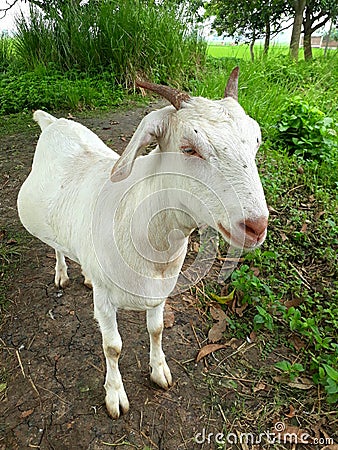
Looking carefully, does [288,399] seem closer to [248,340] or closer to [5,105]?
[248,340]

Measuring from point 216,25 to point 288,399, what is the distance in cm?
1047

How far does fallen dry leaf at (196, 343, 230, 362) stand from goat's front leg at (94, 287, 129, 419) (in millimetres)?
550

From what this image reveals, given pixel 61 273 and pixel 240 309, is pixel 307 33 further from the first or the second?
pixel 61 273

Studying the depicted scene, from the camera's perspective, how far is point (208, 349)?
2.47 m

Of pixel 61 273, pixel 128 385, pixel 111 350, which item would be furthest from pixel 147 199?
pixel 61 273

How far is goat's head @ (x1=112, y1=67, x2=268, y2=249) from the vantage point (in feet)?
3.84

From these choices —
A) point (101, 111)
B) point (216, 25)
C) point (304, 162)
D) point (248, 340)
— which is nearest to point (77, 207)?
point (248, 340)

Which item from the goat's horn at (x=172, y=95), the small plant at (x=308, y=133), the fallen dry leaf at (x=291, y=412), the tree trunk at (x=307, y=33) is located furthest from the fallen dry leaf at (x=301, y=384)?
the tree trunk at (x=307, y=33)

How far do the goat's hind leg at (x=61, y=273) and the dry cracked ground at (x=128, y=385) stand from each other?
5 cm

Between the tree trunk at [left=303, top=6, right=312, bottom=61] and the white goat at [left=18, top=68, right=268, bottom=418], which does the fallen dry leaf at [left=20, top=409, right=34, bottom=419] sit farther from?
the tree trunk at [left=303, top=6, right=312, bottom=61]

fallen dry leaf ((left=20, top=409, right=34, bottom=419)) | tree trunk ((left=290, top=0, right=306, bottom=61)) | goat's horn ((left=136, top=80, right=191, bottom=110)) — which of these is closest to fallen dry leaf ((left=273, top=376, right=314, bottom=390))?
fallen dry leaf ((left=20, top=409, right=34, bottom=419))

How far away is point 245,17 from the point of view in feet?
30.9

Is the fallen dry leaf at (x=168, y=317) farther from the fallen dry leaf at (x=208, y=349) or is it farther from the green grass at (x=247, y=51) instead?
the green grass at (x=247, y=51)

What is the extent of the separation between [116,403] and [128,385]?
7.8 inches
